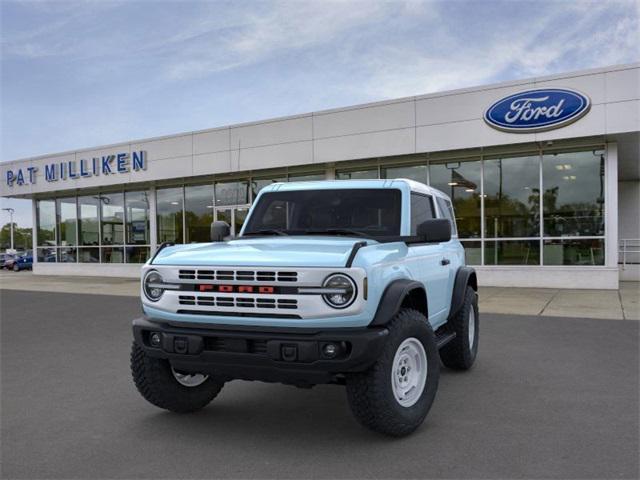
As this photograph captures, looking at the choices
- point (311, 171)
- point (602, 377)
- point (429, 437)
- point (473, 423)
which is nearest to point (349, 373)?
point (429, 437)

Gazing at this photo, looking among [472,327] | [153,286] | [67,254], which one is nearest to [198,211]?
[67,254]

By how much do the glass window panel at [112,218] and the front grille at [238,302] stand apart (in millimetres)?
20624

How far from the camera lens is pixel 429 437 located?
3902 mm

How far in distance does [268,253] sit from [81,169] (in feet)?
71.5

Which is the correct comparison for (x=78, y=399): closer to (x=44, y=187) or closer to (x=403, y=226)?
(x=403, y=226)

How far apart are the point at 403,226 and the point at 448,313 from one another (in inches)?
47.3

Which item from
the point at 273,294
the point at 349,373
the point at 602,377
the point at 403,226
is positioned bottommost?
the point at 602,377

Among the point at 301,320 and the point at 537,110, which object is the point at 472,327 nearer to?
the point at 301,320

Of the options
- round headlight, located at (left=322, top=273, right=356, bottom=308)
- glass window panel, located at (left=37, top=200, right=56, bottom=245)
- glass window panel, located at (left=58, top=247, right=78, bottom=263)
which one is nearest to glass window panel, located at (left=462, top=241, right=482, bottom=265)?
round headlight, located at (left=322, top=273, right=356, bottom=308)

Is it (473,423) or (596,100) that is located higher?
(596,100)

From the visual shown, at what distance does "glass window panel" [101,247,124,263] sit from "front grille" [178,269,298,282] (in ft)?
67.7

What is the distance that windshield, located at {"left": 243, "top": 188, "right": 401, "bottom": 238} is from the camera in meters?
4.81

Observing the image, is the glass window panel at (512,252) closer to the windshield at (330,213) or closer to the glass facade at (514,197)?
the glass facade at (514,197)

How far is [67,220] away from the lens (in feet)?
83.5
